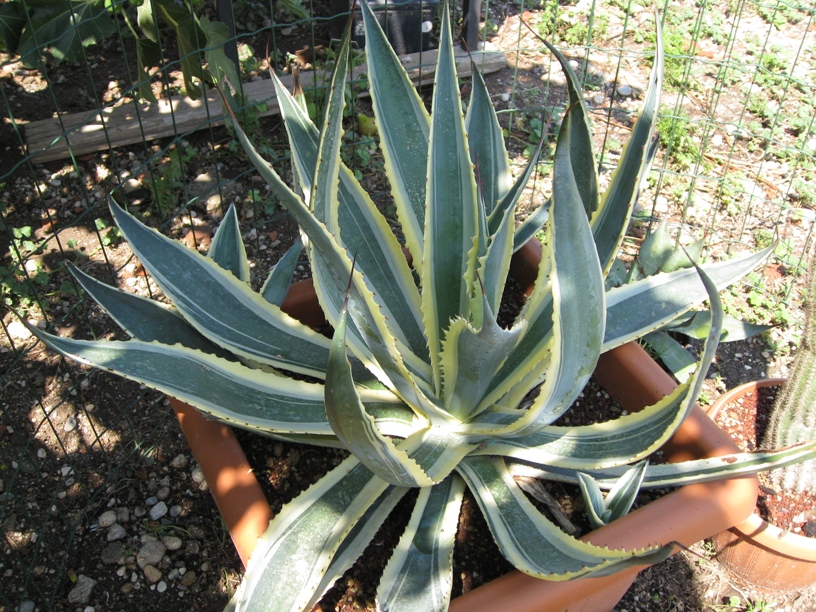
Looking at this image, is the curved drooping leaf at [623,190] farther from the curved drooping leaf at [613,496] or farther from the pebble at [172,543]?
the pebble at [172,543]

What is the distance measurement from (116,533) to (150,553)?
0.45 ft

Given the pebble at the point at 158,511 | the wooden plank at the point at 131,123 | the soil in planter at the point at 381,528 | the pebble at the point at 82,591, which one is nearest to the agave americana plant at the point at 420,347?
the soil in planter at the point at 381,528

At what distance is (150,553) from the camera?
194 cm

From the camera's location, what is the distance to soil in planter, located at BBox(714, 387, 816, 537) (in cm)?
190

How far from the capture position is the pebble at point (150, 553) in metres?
1.92

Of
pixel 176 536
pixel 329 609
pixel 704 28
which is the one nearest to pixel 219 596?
pixel 176 536

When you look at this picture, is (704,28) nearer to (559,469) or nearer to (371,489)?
(559,469)

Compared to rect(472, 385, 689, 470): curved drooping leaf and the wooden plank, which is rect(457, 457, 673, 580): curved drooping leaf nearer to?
rect(472, 385, 689, 470): curved drooping leaf

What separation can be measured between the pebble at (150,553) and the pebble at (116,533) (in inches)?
3.4

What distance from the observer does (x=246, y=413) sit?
137 centimetres

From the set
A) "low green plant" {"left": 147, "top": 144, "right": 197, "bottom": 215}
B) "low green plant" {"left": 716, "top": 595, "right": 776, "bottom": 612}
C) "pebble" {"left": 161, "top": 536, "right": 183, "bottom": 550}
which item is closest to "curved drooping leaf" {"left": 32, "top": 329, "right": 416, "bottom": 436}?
"pebble" {"left": 161, "top": 536, "right": 183, "bottom": 550}

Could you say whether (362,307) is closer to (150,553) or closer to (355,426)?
(355,426)

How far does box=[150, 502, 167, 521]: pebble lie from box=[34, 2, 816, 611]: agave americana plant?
70 centimetres

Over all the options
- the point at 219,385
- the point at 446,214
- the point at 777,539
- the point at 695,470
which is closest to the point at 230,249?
the point at 219,385
